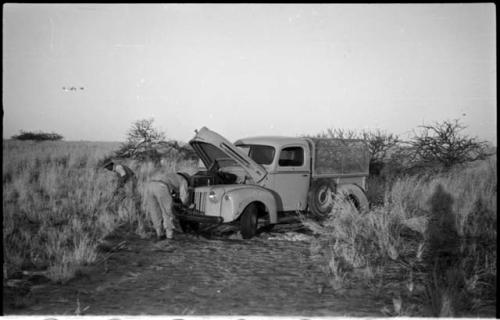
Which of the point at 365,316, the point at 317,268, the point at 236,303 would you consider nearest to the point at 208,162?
the point at 317,268

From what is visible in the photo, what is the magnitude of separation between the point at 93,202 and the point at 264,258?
5.03 meters

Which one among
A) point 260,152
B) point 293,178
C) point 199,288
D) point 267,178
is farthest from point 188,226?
point 199,288

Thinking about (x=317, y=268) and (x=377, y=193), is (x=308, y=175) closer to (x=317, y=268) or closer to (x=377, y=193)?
(x=317, y=268)

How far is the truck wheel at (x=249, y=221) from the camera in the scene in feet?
27.6

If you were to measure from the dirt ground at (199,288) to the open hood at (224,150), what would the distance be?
157 cm

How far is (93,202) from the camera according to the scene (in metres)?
10.6

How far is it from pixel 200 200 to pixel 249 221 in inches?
37.6

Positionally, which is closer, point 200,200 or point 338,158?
point 200,200

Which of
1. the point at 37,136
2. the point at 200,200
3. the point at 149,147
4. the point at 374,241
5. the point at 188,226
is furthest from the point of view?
the point at 37,136

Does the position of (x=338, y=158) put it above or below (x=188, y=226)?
above

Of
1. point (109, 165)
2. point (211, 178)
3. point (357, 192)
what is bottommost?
point (357, 192)

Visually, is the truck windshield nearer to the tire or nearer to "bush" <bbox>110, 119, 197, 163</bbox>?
the tire

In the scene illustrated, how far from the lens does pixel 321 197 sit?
9.46 metres

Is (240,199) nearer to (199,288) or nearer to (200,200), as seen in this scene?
(200,200)
